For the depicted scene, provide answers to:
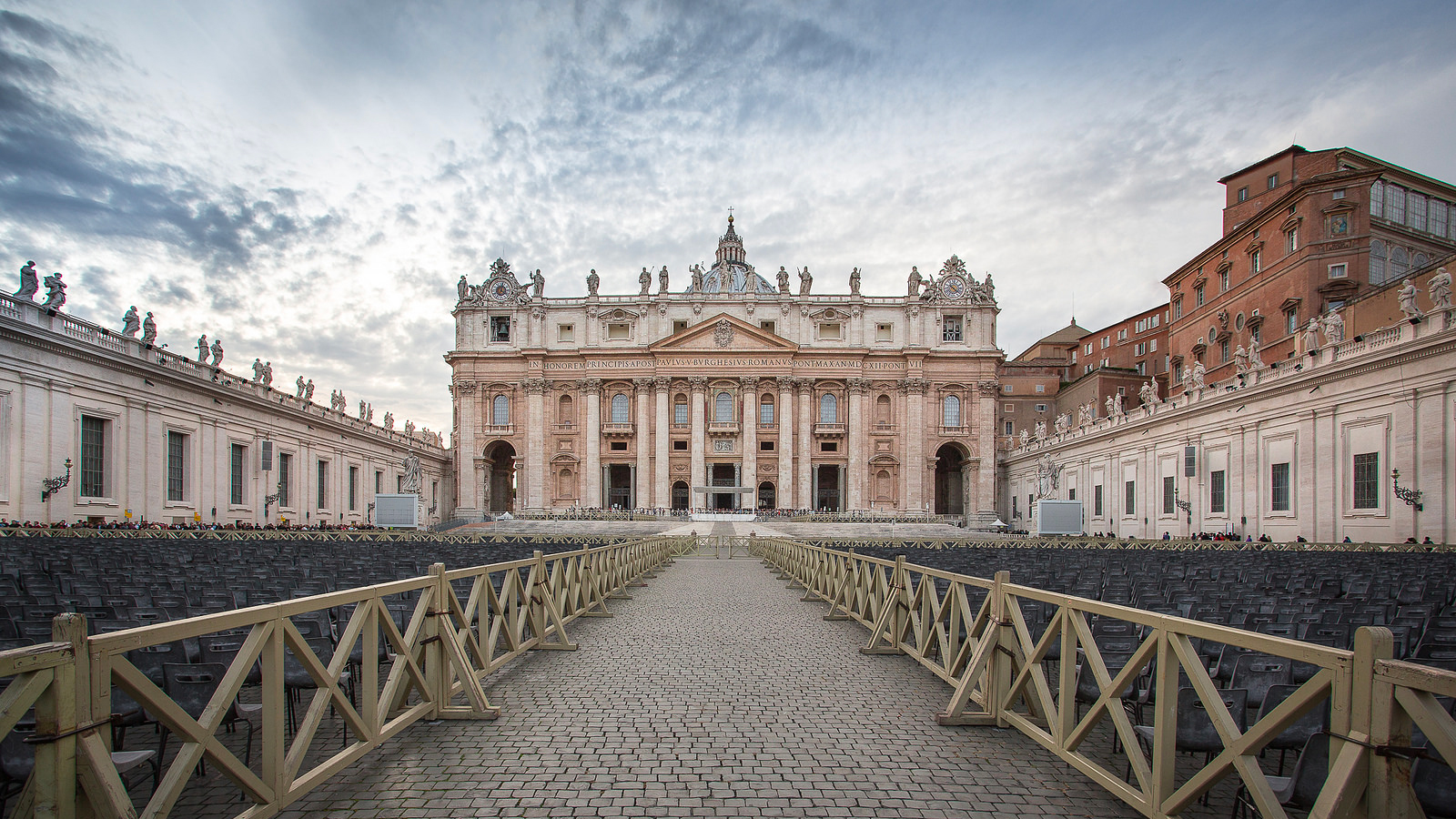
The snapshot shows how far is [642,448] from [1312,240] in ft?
164

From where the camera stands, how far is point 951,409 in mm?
67562

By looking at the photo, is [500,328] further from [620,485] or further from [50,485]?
[50,485]

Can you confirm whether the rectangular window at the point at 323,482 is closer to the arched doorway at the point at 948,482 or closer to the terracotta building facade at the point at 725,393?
the terracotta building facade at the point at 725,393

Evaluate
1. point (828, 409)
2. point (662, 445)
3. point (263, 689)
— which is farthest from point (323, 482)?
point (263, 689)

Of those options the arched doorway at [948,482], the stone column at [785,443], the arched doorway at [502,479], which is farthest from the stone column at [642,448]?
the arched doorway at [948,482]

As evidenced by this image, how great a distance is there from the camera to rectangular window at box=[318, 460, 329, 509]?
1788 inches

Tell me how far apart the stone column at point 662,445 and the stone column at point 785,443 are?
10.4 m

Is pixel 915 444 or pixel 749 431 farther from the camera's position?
pixel 915 444

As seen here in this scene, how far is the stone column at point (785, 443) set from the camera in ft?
213

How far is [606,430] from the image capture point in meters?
66.1

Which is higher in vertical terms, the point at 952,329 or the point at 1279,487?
the point at 952,329

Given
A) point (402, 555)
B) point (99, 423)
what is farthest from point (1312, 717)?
point (99, 423)

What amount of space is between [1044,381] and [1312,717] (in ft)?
249


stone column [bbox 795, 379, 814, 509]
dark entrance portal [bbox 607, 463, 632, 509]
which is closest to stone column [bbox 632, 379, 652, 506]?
dark entrance portal [bbox 607, 463, 632, 509]
